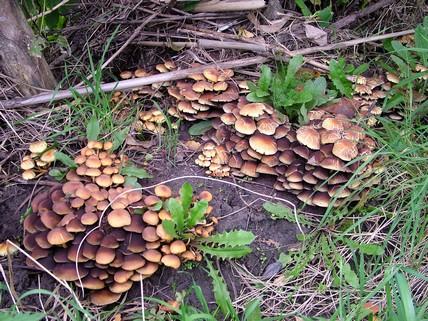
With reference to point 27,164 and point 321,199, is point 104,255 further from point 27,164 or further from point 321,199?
point 321,199

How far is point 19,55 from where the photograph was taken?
3.14m

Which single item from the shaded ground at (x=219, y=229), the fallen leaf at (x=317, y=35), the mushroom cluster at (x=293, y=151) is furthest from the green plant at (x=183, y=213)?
the fallen leaf at (x=317, y=35)

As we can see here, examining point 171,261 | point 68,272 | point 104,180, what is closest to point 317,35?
point 104,180

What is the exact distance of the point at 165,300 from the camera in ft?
8.29

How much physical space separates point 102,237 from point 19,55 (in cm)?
151

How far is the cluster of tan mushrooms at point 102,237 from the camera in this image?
2391mm

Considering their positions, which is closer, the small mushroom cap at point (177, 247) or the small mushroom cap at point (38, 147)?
the small mushroom cap at point (177, 247)

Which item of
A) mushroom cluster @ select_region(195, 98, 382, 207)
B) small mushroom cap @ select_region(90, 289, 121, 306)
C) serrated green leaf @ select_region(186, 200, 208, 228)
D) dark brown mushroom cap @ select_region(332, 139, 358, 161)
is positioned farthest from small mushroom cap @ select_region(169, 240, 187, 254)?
dark brown mushroom cap @ select_region(332, 139, 358, 161)

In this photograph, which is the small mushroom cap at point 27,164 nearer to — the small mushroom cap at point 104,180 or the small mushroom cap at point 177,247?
the small mushroom cap at point 104,180

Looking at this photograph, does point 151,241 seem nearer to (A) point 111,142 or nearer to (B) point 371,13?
(A) point 111,142

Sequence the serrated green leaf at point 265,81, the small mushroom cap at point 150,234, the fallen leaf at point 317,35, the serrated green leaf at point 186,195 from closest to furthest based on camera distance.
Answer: the small mushroom cap at point 150,234
the serrated green leaf at point 186,195
the serrated green leaf at point 265,81
the fallen leaf at point 317,35

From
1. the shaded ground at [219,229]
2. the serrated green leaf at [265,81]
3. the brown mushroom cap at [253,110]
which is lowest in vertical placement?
the shaded ground at [219,229]

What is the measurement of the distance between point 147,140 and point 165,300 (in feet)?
3.92

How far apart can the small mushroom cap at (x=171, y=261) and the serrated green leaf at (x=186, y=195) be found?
0.91 ft
